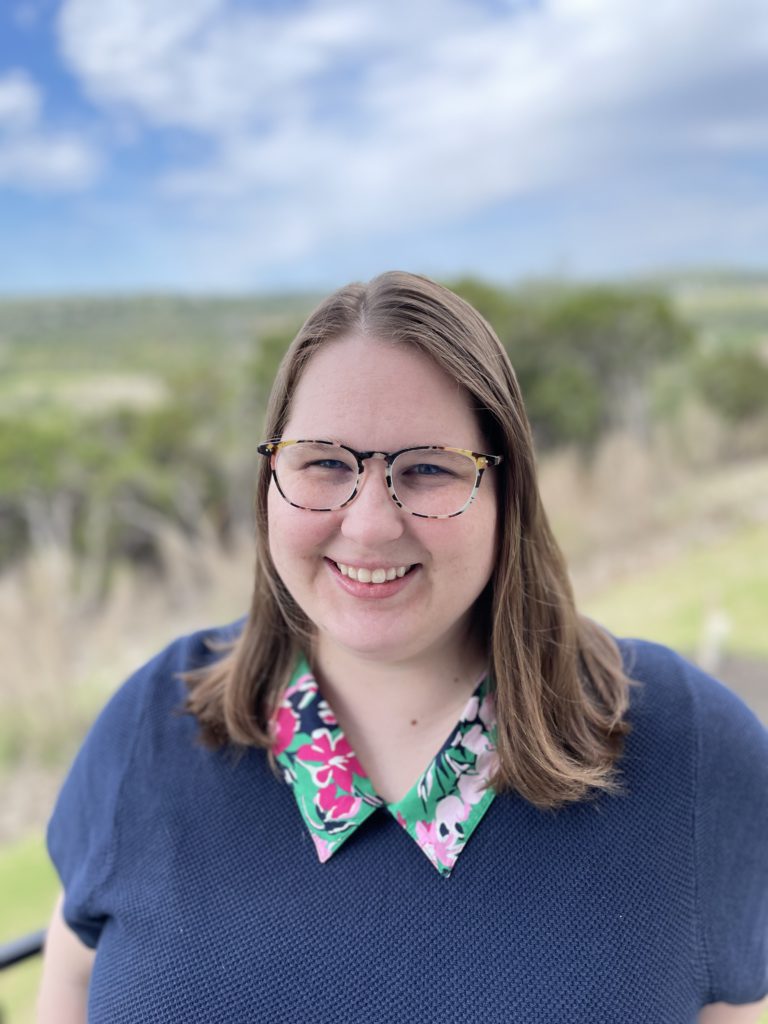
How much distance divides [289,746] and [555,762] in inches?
13.2

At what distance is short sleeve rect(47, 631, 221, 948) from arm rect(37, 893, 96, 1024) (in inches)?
1.7

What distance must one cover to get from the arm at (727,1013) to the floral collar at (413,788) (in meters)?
0.37

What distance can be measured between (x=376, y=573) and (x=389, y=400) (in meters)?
0.19

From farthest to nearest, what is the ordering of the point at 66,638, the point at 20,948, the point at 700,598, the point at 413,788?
the point at 66,638 < the point at 700,598 < the point at 20,948 < the point at 413,788

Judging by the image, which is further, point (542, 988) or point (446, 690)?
point (446, 690)

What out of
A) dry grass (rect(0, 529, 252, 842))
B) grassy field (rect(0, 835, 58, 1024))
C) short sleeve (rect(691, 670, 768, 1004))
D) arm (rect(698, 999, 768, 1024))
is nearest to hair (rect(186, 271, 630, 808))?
short sleeve (rect(691, 670, 768, 1004))

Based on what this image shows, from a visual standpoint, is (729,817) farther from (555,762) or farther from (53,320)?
(53,320)

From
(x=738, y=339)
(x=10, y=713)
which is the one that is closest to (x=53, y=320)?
(x=10, y=713)

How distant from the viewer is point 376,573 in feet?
2.78

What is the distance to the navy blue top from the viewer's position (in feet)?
2.70

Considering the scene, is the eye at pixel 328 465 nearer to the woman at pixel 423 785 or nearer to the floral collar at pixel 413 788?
the woman at pixel 423 785

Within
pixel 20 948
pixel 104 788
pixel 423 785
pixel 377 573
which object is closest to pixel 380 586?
pixel 377 573

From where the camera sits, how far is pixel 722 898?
0.88 m

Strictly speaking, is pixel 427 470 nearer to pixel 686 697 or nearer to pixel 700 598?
pixel 686 697
